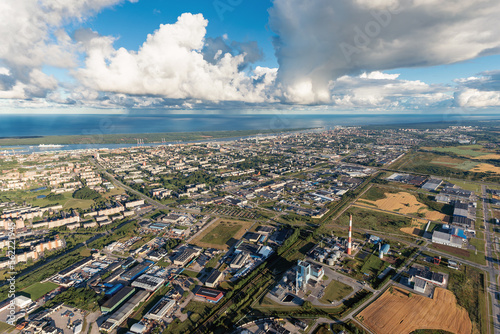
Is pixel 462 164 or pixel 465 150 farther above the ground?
pixel 465 150

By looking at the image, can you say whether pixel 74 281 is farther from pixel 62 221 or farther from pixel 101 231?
pixel 62 221

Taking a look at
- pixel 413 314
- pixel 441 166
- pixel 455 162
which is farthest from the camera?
pixel 455 162

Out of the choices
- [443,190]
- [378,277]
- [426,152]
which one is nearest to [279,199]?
[378,277]

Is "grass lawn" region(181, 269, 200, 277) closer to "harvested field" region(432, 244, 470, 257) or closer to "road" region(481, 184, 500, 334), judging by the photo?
"road" region(481, 184, 500, 334)

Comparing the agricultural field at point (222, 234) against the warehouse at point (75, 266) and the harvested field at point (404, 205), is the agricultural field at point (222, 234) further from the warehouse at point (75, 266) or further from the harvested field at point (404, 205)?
the harvested field at point (404, 205)

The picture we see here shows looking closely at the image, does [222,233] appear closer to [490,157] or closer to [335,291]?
[335,291]

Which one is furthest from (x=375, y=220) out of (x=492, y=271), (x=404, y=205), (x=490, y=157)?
(x=490, y=157)
